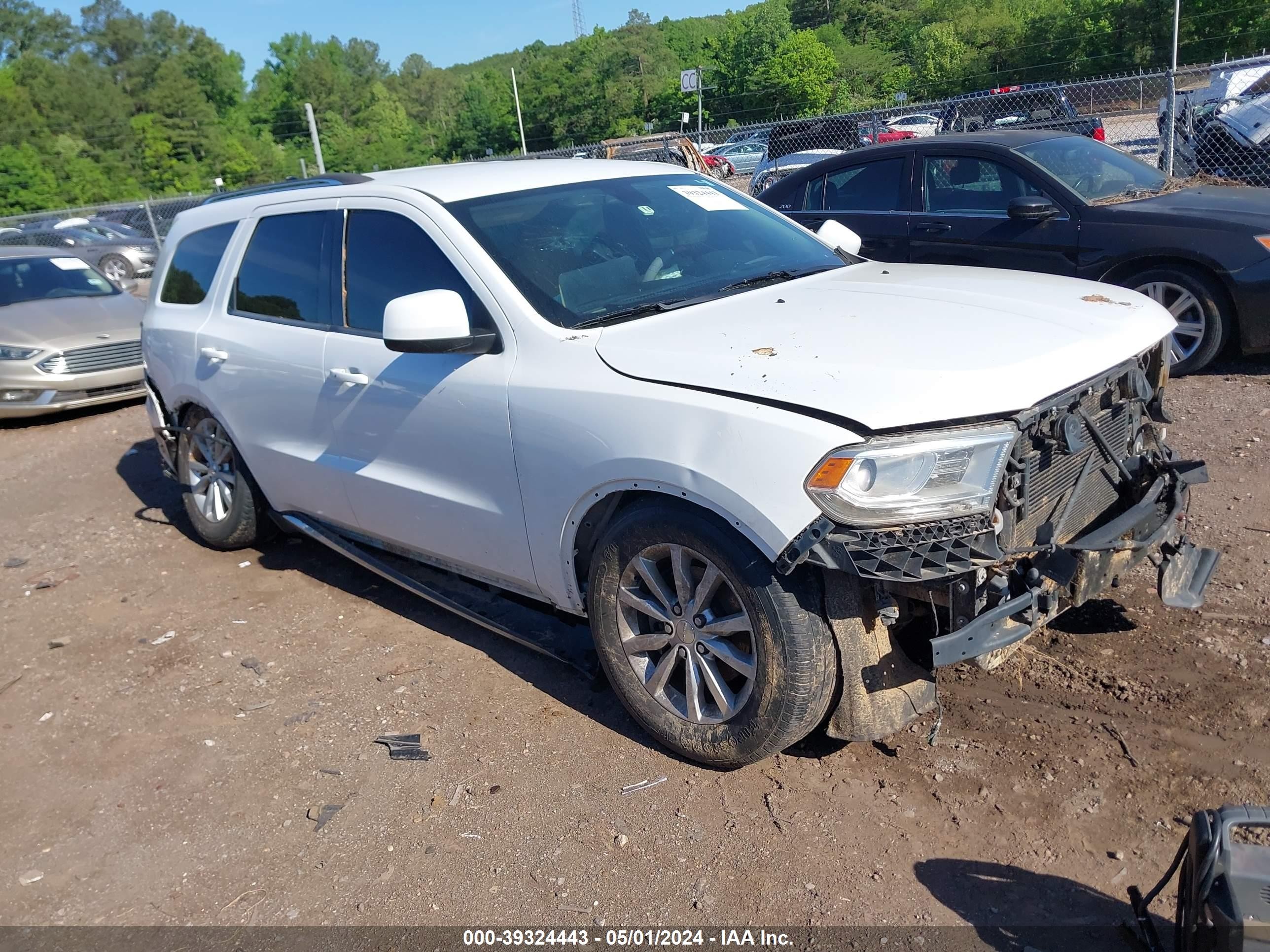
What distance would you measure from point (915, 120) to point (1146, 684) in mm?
37276

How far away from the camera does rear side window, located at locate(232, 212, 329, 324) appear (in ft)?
Result: 14.5

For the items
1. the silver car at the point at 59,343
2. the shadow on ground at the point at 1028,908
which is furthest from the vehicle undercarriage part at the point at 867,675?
the silver car at the point at 59,343

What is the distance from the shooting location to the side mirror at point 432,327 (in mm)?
3381

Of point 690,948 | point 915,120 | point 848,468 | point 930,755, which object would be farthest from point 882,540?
point 915,120

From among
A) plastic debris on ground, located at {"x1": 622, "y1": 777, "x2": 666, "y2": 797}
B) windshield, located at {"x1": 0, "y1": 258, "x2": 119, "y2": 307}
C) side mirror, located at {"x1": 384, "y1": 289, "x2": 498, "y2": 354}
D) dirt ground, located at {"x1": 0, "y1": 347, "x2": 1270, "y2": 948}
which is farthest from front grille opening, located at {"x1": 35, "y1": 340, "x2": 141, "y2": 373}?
plastic debris on ground, located at {"x1": 622, "y1": 777, "x2": 666, "y2": 797}

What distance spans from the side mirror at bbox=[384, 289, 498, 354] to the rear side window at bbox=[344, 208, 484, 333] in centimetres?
15

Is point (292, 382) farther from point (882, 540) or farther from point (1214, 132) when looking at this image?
point (1214, 132)

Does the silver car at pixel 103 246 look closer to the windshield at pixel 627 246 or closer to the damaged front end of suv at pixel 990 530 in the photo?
the windshield at pixel 627 246

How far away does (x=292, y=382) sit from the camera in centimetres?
445

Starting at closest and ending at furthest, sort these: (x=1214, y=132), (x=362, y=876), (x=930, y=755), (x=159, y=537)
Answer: (x=362, y=876)
(x=930, y=755)
(x=159, y=537)
(x=1214, y=132)

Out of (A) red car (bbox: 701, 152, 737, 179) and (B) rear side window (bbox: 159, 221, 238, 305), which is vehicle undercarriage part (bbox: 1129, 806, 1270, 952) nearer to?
(B) rear side window (bbox: 159, 221, 238, 305)

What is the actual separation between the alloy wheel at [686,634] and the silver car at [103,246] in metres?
20.9

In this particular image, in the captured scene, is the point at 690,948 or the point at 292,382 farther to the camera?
the point at 292,382

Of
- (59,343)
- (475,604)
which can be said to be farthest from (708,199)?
(59,343)
